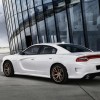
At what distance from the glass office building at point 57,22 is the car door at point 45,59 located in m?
9.75

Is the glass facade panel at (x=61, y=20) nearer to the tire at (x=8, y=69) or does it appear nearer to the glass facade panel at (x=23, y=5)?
the glass facade panel at (x=23, y=5)

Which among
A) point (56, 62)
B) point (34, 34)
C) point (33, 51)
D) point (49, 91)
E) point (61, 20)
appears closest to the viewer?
point (49, 91)

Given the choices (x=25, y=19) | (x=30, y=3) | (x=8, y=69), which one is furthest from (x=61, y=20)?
(x=8, y=69)

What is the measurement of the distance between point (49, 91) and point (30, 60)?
109 inches

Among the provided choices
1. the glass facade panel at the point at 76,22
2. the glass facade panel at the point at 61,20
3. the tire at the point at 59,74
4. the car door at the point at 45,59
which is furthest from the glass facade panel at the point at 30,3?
the tire at the point at 59,74

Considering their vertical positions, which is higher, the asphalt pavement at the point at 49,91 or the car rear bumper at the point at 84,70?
the car rear bumper at the point at 84,70

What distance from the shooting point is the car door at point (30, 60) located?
1071 cm

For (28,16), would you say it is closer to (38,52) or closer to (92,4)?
(92,4)

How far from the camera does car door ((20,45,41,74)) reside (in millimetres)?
10711

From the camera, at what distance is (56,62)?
31.9 feet

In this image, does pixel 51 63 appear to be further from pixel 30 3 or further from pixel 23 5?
pixel 23 5

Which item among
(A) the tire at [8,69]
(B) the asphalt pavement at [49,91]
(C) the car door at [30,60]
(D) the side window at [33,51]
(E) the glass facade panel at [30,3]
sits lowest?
(B) the asphalt pavement at [49,91]

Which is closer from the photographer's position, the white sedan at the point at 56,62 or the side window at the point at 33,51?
the white sedan at the point at 56,62

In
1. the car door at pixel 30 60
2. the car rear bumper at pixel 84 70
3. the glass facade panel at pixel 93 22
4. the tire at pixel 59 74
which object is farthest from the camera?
the glass facade panel at pixel 93 22
